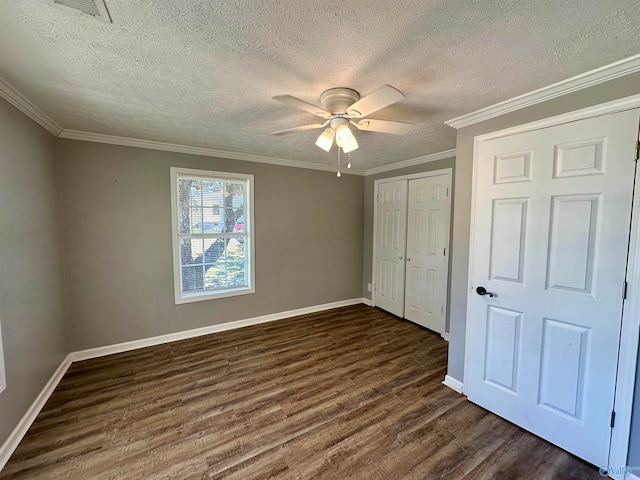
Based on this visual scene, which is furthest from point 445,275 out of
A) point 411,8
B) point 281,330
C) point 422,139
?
point 411,8

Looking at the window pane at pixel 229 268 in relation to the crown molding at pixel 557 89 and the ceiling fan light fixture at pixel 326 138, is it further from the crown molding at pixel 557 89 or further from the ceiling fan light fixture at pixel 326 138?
the crown molding at pixel 557 89

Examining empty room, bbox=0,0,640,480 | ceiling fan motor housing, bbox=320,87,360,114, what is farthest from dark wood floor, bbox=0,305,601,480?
ceiling fan motor housing, bbox=320,87,360,114

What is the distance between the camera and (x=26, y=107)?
191 centimetres

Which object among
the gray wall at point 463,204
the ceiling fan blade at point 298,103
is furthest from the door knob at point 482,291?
the ceiling fan blade at point 298,103

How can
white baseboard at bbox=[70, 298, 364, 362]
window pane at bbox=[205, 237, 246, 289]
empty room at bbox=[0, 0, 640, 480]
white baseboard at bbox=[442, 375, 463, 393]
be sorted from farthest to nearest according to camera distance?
window pane at bbox=[205, 237, 246, 289], white baseboard at bbox=[70, 298, 364, 362], white baseboard at bbox=[442, 375, 463, 393], empty room at bbox=[0, 0, 640, 480]

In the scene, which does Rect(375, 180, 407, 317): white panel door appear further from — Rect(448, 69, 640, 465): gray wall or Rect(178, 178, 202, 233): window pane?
Rect(178, 178, 202, 233): window pane

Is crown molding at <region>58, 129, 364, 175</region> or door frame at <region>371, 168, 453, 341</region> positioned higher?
crown molding at <region>58, 129, 364, 175</region>

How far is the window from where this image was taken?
3.14 metres

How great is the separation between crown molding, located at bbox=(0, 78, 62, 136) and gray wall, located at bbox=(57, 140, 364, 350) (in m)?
0.25

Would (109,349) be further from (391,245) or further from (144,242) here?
(391,245)

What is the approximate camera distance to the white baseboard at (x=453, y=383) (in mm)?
2254

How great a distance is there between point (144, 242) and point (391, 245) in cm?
326

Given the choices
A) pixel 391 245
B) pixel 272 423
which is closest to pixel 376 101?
pixel 272 423

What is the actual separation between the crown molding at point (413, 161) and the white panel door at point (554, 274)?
4.06 feet
